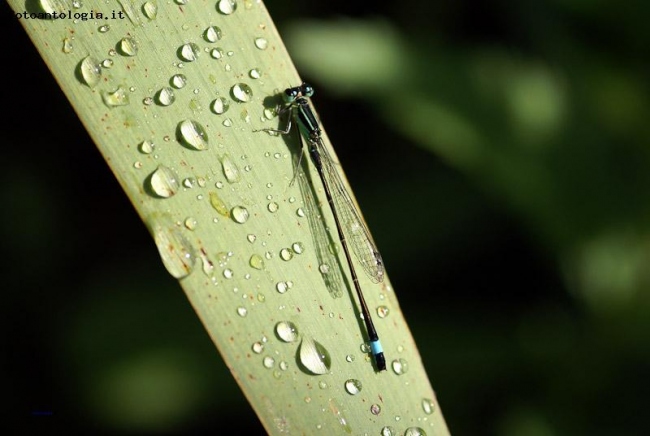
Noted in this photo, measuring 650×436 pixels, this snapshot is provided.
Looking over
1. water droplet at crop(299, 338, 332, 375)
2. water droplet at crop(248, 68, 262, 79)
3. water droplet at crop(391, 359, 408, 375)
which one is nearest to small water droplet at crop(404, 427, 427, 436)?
water droplet at crop(391, 359, 408, 375)

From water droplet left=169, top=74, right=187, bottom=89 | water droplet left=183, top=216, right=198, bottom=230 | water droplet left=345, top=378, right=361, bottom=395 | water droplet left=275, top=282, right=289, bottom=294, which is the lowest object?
water droplet left=345, top=378, right=361, bottom=395

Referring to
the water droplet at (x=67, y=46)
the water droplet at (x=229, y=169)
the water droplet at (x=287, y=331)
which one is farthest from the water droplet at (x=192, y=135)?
the water droplet at (x=287, y=331)

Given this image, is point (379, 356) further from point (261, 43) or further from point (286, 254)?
point (261, 43)

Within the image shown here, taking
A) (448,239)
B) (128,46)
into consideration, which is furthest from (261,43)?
(448,239)

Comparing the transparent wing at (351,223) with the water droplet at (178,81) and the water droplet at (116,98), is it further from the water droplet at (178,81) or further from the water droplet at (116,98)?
the water droplet at (116,98)

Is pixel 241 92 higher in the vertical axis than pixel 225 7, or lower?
lower

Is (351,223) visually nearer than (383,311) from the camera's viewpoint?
No

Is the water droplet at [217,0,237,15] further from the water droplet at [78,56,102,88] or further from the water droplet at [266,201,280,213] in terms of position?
the water droplet at [266,201,280,213]
